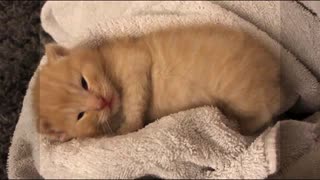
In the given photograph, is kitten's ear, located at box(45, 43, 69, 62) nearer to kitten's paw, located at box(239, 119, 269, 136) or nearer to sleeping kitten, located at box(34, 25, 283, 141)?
sleeping kitten, located at box(34, 25, 283, 141)

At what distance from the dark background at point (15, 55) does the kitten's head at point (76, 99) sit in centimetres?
33

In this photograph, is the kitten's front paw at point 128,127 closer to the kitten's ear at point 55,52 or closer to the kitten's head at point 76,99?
the kitten's head at point 76,99

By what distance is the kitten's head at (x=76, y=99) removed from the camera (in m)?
1.21

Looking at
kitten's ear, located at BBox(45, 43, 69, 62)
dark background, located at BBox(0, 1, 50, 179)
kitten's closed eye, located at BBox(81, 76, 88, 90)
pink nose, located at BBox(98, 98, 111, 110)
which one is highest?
kitten's ear, located at BBox(45, 43, 69, 62)

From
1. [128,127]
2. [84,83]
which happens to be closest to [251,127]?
[128,127]

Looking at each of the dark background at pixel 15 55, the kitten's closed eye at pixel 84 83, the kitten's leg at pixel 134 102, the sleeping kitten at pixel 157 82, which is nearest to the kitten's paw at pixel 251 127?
the sleeping kitten at pixel 157 82

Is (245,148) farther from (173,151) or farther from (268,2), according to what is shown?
(268,2)

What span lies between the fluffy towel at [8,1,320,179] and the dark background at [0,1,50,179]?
0.20m

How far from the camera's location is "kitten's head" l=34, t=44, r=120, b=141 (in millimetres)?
1209

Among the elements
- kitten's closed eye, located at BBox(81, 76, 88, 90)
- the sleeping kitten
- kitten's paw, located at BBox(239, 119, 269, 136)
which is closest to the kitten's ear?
the sleeping kitten

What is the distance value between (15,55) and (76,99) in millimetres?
547

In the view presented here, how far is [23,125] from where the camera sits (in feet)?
4.45

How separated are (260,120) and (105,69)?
0.40 metres

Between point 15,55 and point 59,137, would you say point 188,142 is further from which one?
point 15,55
